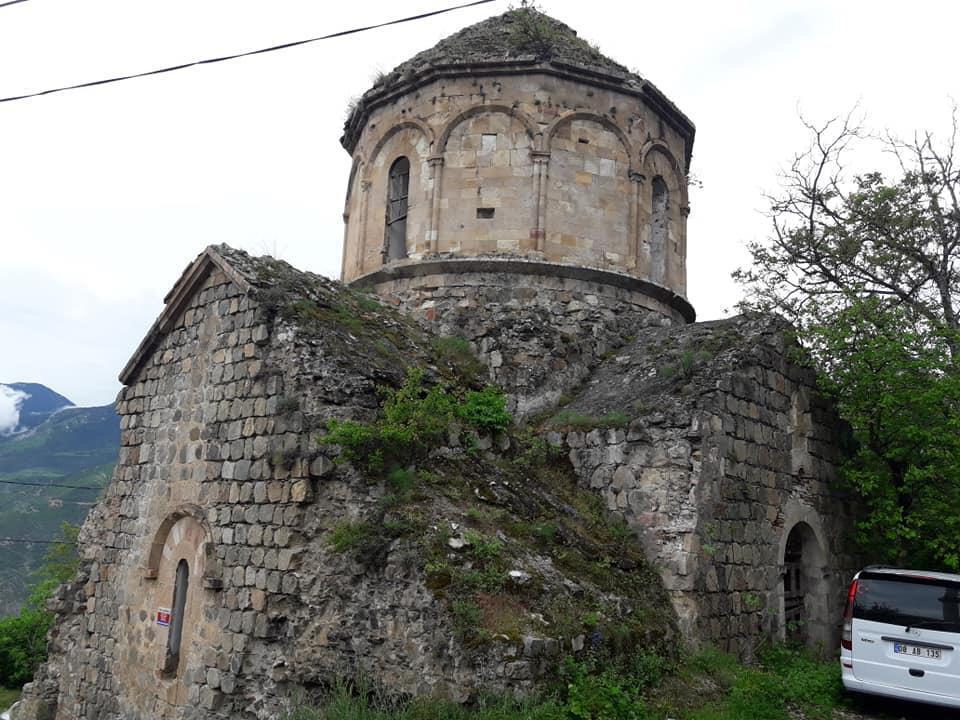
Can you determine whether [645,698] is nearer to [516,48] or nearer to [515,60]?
[515,60]

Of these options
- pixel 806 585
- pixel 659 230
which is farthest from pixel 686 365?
pixel 659 230

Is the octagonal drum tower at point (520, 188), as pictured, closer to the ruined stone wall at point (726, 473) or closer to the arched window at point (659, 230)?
the arched window at point (659, 230)

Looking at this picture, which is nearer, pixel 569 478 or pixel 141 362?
pixel 569 478

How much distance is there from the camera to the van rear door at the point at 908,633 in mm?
7102

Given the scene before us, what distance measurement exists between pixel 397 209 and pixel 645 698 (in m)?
8.72

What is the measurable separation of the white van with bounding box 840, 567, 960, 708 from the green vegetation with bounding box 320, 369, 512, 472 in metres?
3.99

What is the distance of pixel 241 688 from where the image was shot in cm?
738

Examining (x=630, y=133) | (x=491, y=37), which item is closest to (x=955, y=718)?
(x=630, y=133)

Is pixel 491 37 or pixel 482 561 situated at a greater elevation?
Answer: pixel 491 37

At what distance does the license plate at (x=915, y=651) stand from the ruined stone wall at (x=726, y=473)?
5.36ft

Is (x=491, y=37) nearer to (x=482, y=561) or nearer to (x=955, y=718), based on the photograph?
(x=482, y=561)

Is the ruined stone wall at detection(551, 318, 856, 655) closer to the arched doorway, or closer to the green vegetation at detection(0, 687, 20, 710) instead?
the arched doorway

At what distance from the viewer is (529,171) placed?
1231cm

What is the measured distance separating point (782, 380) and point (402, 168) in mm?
6764
